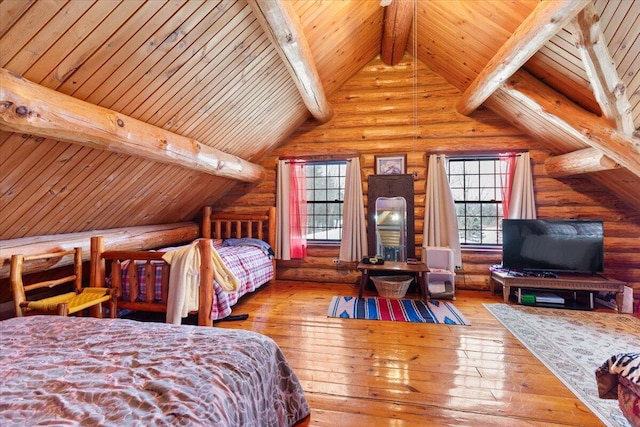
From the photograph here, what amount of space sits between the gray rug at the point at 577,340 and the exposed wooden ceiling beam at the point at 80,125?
137 inches

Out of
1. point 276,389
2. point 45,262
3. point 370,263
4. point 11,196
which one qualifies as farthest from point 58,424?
point 370,263

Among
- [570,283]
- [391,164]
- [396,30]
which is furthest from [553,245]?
[396,30]

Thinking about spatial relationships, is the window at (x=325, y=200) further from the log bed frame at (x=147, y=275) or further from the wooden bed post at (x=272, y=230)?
the log bed frame at (x=147, y=275)

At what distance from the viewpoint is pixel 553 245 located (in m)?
3.42

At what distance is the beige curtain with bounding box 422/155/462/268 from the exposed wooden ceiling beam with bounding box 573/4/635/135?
71.9 inches

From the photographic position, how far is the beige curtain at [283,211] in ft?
14.5

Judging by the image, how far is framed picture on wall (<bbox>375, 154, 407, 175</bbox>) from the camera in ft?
13.9

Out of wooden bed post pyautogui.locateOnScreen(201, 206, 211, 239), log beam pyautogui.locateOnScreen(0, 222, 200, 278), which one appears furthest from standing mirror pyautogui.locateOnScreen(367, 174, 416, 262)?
log beam pyautogui.locateOnScreen(0, 222, 200, 278)

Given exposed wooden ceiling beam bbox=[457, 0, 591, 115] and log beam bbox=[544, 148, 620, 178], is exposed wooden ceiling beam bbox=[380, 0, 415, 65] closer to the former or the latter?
exposed wooden ceiling beam bbox=[457, 0, 591, 115]

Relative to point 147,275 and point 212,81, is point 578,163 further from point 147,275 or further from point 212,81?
point 147,275

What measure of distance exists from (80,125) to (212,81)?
1098 millimetres

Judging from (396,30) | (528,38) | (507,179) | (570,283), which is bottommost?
(570,283)

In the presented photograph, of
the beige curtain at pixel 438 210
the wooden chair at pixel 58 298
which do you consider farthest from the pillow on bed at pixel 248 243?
the beige curtain at pixel 438 210

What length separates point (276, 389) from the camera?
4.39ft
